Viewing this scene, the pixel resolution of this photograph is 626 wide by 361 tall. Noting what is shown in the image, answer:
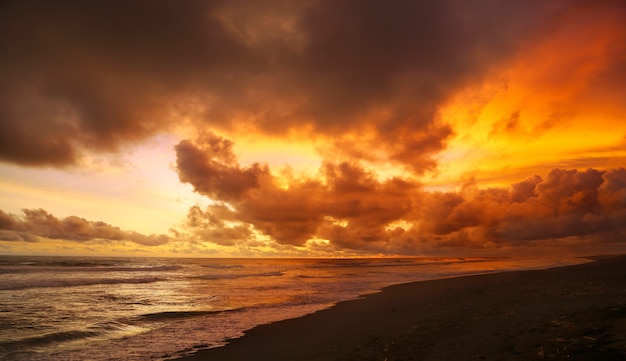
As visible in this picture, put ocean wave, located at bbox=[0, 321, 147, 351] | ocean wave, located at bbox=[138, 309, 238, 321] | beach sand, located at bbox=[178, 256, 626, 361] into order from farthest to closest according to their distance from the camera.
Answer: ocean wave, located at bbox=[138, 309, 238, 321]
ocean wave, located at bbox=[0, 321, 147, 351]
beach sand, located at bbox=[178, 256, 626, 361]

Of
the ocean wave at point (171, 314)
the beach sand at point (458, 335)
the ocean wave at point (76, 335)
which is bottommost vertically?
the ocean wave at point (171, 314)

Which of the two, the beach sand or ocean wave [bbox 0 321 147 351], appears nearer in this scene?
the beach sand

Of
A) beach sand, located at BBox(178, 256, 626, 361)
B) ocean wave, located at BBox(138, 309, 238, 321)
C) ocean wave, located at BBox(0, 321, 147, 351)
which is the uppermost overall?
beach sand, located at BBox(178, 256, 626, 361)

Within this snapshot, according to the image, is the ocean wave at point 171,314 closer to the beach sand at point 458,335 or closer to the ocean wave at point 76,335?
the ocean wave at point 76,335

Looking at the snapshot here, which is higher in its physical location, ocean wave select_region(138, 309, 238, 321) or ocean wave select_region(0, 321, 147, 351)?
ocean wave select_region(0, 321, 147, 351)

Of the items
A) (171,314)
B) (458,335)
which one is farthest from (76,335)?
(458,335)

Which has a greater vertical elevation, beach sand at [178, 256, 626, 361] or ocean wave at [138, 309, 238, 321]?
beach sand at [178, 256, 626, 361]

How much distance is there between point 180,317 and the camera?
23.6 m

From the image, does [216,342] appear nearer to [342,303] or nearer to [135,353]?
[135,353]

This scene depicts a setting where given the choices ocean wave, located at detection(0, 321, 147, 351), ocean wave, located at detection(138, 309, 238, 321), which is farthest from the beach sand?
ocean wave, located at detection(138, 309, 238, 321)

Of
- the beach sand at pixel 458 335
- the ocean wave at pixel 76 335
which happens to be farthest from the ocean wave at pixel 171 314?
the beach sand at pixel 458 335

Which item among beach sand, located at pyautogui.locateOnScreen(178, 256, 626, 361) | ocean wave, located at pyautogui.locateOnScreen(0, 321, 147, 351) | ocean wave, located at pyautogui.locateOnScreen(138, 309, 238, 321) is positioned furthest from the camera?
ocean wave, located at pyautogui.locateOnScreen(138, 309, 238, 321)

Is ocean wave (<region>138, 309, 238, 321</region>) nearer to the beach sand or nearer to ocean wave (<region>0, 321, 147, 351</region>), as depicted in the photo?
ocean wave (<region>0, 321, 147, 351</region>)

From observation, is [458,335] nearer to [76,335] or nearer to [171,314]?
[76,335]
